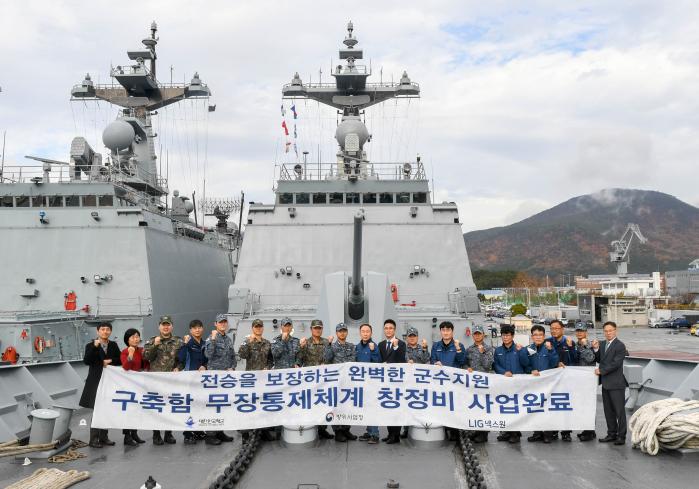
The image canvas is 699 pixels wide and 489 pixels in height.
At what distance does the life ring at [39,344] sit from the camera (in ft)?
39.5

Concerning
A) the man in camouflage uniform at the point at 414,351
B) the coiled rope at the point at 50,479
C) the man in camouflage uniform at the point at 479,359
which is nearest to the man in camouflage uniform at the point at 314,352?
the man in camouflage uniform at the point at 414,351

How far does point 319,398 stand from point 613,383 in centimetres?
283

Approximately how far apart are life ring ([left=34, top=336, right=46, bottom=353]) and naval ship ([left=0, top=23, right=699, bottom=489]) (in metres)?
3.93

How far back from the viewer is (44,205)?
15.7m

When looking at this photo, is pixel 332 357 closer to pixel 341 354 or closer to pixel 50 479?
pixel 341 354

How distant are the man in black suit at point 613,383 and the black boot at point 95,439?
16.1ft

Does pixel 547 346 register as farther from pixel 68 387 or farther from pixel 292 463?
pixel 68 387

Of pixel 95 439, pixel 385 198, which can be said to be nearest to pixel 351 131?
pixel 385 198

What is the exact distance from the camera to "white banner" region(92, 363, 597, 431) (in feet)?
18.5

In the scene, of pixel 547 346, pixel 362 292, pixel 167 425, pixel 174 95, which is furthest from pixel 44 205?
pixel 547 346

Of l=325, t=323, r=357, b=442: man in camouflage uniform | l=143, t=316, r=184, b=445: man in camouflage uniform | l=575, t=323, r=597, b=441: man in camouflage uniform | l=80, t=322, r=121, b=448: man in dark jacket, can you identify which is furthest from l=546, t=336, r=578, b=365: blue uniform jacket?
l=80, t=322, r=121, b=448: man in dark jacket

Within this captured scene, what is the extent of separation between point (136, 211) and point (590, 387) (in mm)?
12546

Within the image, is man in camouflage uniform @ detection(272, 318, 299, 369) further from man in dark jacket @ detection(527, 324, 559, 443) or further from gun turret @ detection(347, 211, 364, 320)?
man in dark jacket @ detection(527, 324, 559, 443)

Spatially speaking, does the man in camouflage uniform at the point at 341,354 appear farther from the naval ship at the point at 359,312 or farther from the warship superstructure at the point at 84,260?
the warship superstructure at the point at 84,260
